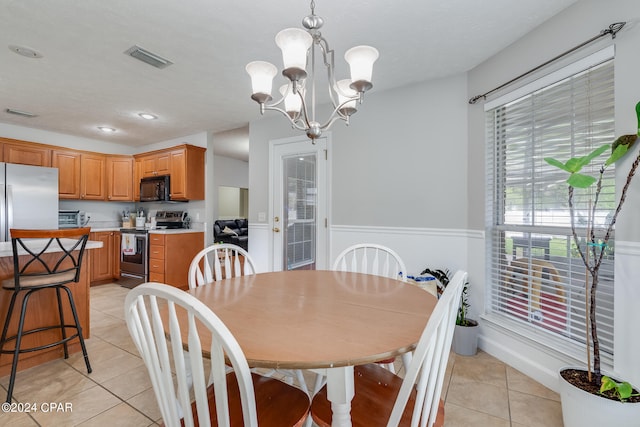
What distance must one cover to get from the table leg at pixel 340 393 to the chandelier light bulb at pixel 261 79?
4.08 feet

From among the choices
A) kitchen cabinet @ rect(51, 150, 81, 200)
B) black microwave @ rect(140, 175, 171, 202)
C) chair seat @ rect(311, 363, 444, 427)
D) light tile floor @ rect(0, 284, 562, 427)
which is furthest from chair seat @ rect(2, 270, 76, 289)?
kitchen cabinet @ rect(51, 150, 81, 200)

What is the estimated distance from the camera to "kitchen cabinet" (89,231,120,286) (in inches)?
174

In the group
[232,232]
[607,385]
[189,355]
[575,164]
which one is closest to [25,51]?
[189,355]

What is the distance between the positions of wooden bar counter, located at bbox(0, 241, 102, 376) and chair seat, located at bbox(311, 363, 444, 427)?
2.25m

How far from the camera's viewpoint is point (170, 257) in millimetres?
4102

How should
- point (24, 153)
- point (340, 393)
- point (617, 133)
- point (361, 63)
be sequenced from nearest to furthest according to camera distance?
point (340, 393)
point (361, 63)
point (617, 133)
point (24, 153)

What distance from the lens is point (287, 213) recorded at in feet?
12.0

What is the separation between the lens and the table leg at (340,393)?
89 centimetres

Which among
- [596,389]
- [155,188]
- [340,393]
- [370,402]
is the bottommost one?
[596,389]

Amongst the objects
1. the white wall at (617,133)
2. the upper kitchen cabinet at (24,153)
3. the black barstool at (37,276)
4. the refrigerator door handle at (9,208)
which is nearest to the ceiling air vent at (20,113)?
the upper kitchen cabinet at (24,153)

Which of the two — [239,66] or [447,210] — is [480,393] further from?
[239,66]

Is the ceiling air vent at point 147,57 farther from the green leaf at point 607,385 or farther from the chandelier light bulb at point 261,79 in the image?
the green leaf at point 607,385

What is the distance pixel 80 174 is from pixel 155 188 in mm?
1135

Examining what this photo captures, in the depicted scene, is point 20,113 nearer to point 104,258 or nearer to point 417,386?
point 104,258
